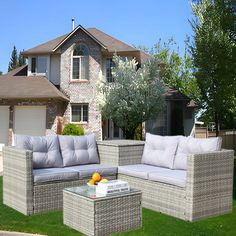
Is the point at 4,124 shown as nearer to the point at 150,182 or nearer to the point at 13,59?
the point at 150,182

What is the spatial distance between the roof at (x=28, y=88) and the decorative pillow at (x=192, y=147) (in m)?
12.3

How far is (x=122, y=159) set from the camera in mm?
7109

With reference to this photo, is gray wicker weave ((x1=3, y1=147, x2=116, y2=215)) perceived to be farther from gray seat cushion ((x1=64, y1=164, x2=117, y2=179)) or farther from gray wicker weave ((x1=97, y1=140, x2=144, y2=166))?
gray wicker weave ((x1=97, y1=140, x2=144, y2=166))

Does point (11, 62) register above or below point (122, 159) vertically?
above

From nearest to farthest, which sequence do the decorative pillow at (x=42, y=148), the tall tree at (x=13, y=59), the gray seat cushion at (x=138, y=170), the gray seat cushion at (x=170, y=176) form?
the gray seat cushion at (x=170, y=176), the gray seat cushion at (x=138, y=170), the decorative pillow at (x=42, y=148), the tall tree at (x=13, y=59)

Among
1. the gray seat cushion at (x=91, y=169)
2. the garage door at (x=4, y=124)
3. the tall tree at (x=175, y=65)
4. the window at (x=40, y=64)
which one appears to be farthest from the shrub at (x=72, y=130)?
the tall tree at (x=175, y=65)

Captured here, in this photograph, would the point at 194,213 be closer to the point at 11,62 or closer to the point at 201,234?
the point at 201,234

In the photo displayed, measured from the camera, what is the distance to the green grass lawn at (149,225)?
4.98 meters

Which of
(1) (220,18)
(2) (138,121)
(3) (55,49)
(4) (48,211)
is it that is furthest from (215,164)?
(3) (55,49)

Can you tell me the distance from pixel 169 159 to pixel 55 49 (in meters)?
14.1

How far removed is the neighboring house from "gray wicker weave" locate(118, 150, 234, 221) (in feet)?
41.8

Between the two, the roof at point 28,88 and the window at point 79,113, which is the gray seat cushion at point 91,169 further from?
the window at point 79,113

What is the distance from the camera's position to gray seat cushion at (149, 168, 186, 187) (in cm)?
562

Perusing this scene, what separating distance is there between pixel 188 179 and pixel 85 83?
14.6 meters
